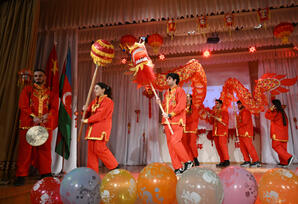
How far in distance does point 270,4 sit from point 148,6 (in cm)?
204

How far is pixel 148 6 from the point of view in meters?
3.89

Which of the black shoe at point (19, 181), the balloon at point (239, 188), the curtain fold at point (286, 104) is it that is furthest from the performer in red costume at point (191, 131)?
the balloon at point (239, 188)

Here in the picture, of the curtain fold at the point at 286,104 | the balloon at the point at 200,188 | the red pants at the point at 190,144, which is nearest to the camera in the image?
the balloon at the point at 200,188

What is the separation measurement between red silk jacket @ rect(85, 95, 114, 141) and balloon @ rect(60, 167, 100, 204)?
1345 millimetres

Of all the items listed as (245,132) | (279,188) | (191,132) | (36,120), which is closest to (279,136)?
(245,132)

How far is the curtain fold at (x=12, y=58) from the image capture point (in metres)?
2.87

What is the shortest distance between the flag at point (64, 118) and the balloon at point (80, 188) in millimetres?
2469

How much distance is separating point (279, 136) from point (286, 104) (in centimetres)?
169

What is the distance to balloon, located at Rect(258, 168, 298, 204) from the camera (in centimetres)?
144

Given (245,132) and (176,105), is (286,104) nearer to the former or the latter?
(245,132)

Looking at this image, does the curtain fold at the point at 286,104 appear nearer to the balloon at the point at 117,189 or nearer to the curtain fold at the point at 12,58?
the balloon at the point at 117,189

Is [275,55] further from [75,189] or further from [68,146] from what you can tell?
[75,189]

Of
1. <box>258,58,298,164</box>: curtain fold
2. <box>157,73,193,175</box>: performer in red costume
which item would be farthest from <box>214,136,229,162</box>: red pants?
<box>157,73,193,175</box>: performer in red costume

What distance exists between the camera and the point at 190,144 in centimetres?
477
